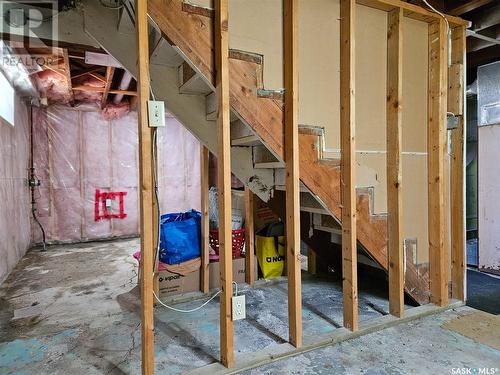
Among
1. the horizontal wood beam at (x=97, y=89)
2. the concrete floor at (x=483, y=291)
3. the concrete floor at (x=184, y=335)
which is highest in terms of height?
the horizontal wood beam at (x=97, y=89)

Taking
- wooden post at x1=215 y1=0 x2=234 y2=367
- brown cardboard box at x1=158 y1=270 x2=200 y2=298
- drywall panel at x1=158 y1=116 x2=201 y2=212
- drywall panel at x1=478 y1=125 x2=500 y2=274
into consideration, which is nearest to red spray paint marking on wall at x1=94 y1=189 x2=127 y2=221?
drywall panel at x1=158 y1=116 x2=201 y2=212

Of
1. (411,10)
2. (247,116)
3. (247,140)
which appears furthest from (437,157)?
(247,116)

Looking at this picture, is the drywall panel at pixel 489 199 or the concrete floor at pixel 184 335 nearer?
the concrete floor at pixel 184 335

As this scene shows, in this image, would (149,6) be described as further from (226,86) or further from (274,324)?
(274,324)

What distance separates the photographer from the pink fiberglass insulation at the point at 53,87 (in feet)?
13.2

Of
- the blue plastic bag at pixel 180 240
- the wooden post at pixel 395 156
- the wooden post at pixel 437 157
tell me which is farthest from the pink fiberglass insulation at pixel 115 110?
the wooden post at pixel 437 157

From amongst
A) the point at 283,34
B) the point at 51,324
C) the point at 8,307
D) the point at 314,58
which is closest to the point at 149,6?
the point at 283,34

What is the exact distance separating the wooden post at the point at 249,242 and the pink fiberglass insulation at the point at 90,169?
11.1ft

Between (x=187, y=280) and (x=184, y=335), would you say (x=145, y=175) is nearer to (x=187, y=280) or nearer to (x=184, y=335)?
(x=184, y=335)

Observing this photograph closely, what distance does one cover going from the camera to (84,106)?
5402 mm

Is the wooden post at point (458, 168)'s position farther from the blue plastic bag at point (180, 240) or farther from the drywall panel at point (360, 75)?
the blue plastic bag at point (180, 240)

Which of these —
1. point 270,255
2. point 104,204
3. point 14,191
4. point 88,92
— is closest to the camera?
point 270,255

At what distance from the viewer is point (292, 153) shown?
1.93 metres

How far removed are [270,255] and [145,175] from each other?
1.94m
